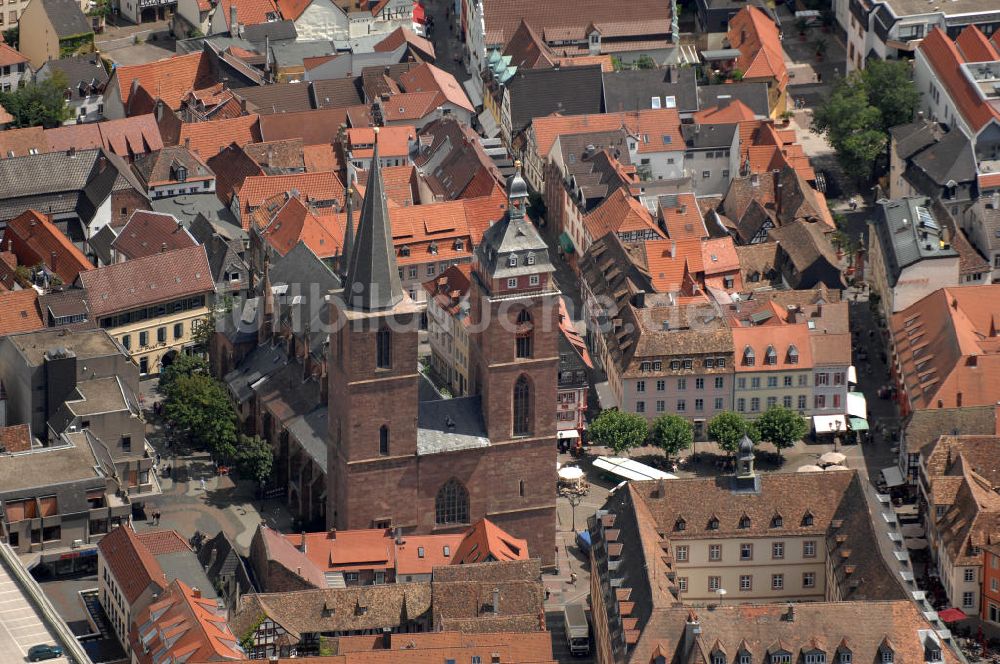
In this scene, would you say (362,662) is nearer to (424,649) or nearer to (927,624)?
(424,649)

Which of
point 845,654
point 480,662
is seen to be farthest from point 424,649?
point 845,654

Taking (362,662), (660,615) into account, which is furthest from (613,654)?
(362,662)

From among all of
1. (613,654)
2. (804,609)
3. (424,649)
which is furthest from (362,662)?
(804,609)

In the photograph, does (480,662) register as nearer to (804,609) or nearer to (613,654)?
(613,654)

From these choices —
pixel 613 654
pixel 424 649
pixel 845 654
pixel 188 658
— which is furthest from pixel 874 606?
pixel 188 658

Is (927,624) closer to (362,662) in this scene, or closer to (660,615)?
(660,615)

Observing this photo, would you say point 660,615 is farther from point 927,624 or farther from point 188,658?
point 188,658
